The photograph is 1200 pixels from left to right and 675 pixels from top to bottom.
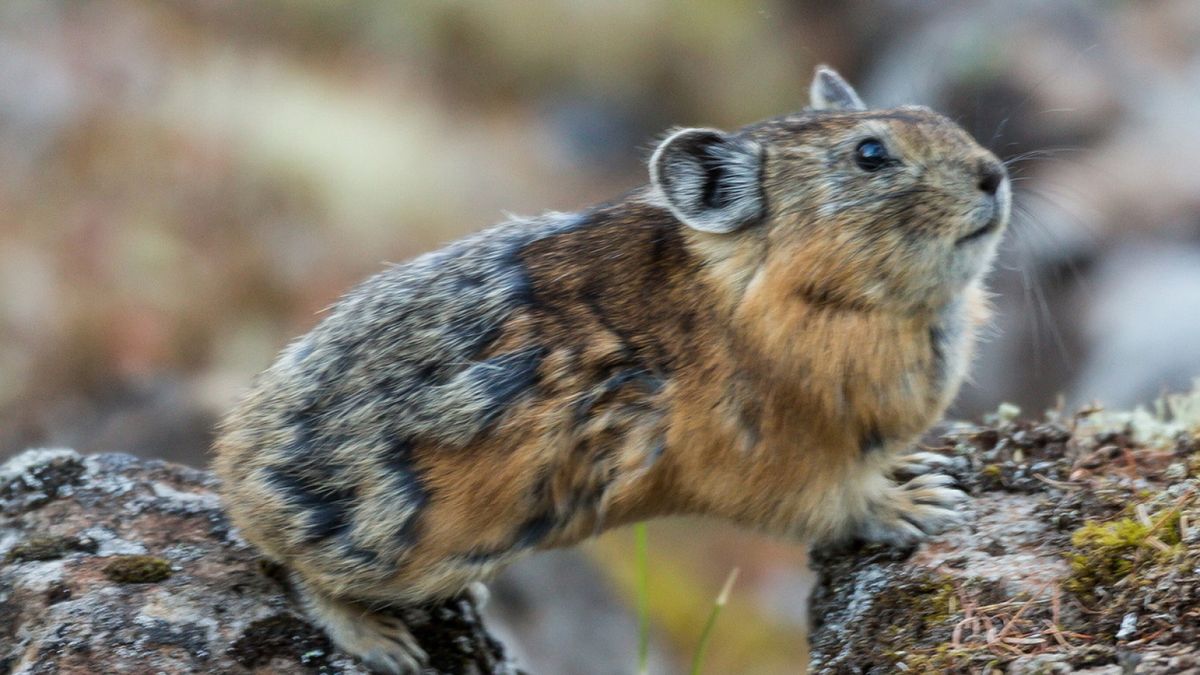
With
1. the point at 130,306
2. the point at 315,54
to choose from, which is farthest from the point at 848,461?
the point at 315,54

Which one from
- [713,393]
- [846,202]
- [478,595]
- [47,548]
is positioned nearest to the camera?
[846,202]

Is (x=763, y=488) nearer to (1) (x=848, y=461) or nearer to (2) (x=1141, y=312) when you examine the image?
(1) (x=848, y=461)

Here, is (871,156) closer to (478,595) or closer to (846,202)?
(846,202)

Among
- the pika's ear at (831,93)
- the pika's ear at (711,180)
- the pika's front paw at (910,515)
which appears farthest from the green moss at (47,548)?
the pika's ear at (831,93)

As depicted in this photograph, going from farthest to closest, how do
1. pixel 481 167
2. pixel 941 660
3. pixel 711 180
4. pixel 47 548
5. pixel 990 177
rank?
pixel 481 167 < pixel 47 548 < pixel 711 180 < pixel 990 177 < pixel 941 660

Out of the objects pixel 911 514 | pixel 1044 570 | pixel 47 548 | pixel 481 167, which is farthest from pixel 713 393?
pixel 481 167

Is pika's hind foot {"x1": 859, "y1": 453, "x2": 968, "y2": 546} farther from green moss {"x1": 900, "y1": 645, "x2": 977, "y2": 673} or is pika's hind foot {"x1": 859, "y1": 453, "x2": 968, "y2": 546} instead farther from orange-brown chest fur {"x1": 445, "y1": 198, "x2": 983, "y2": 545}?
green moss {"x1": 900, "y1": 645, "x2": 977, "y2": 673}

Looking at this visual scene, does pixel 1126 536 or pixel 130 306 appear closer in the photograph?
pixel 1126 536
